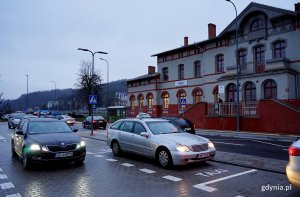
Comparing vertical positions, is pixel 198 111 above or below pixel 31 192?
above

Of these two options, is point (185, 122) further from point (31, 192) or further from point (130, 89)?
point (130, 89)

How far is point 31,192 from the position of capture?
671 centimetres

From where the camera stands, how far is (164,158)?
9281 millimetres

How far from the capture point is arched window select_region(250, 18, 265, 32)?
98.1ft

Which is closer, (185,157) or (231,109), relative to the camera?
(185,157)

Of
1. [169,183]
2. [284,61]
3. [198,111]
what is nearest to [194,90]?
[198,111]

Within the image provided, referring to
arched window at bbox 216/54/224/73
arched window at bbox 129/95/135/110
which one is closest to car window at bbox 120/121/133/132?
arched window at bbox 216/54/224/73

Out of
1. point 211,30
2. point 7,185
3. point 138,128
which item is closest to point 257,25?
point 211,30

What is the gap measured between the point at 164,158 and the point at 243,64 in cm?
2421

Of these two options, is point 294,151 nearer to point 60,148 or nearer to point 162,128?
point 162,128

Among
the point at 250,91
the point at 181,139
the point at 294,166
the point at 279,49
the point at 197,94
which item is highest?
the point at 279,49

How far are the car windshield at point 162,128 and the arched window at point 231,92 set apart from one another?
22.1 metres

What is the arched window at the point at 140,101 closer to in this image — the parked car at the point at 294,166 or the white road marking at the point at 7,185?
the white road marking at the point at 7,185

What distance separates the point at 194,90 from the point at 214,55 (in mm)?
5502
